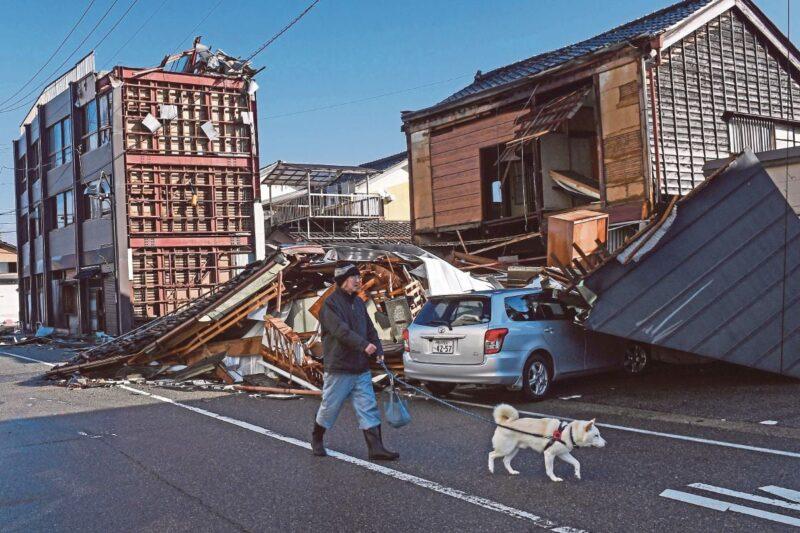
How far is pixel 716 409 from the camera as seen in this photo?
9.42m

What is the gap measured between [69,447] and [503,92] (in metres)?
14.3

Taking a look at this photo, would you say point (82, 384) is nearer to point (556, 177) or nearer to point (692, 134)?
point (556, 177)

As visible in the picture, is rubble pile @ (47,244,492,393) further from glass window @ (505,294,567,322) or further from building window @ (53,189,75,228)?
building window @ (53,189,75,228)

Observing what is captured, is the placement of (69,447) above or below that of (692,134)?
below

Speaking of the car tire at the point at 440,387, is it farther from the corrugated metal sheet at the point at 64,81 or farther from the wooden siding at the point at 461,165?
the corrugated metal sheet at the point at 64,81

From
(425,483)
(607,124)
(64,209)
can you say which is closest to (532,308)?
(425,483)

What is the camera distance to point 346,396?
7176 mm

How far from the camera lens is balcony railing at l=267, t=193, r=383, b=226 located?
122 ft

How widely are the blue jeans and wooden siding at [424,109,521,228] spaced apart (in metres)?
13.0

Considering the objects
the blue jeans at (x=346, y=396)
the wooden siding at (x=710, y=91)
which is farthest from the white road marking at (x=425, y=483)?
the wooden siding at (x=710, y=91)

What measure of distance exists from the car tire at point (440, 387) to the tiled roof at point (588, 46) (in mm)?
9092

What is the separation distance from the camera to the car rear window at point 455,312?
10.4m

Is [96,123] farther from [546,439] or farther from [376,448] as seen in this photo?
[546,439]

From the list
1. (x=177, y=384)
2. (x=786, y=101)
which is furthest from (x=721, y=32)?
(x=177, y=384)
